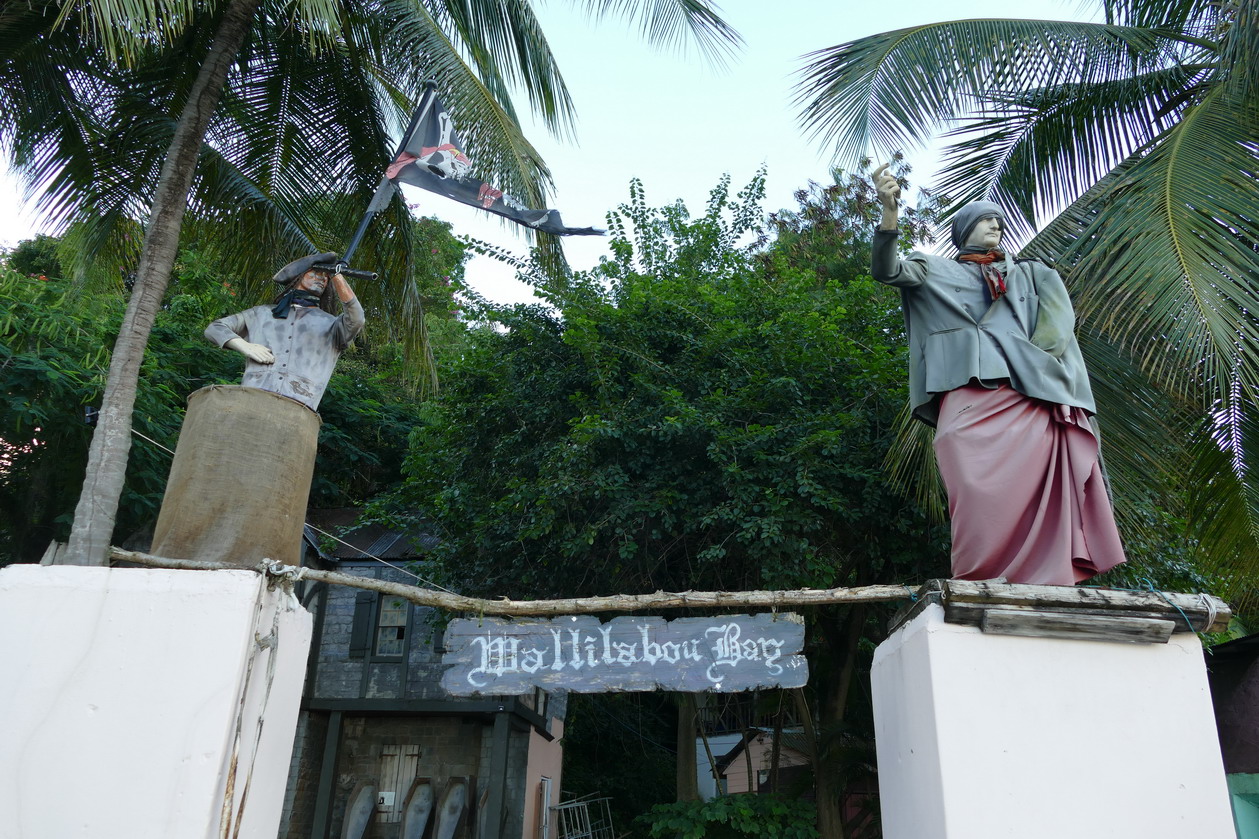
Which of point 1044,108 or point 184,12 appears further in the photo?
point 1044,108

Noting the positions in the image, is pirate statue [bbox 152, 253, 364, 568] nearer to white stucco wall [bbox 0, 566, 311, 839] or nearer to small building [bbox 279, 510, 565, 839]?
white stucco wall [bbox 0, 566, 311, 839]

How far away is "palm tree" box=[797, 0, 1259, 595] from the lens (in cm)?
610

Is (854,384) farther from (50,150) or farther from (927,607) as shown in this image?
(50,150)

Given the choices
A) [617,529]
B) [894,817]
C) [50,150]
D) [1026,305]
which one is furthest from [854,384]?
[50,150]

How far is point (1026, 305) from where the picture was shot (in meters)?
4.26

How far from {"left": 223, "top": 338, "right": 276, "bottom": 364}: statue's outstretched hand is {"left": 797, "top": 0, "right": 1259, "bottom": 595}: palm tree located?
454cm

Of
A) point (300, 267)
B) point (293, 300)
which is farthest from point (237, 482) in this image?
point (300, 267)

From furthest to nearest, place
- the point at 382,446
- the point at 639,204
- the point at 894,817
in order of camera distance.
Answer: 1. the point at 382,446
2. the point at 639,204
3. the point at 894,817

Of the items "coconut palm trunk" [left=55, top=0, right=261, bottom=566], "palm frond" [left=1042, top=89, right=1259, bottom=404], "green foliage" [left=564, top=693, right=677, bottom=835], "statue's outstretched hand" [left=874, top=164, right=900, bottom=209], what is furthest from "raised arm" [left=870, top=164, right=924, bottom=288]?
"green foliage" [left=564, top=693, right=677, bottom=835]

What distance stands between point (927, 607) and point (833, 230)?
1261cm

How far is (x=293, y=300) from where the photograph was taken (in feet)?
17.5

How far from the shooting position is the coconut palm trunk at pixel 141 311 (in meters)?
5.46

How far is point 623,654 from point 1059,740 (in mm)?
1667

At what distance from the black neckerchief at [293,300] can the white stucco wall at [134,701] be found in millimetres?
1787
